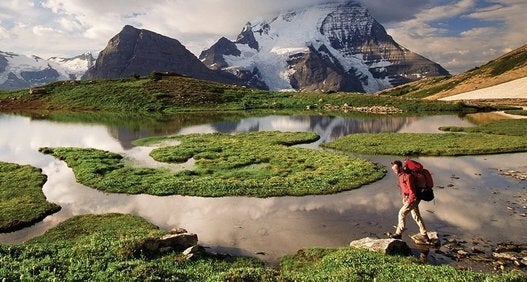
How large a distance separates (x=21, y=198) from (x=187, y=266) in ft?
69.4

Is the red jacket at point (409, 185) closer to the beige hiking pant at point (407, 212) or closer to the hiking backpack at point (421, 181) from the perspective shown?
the hiking backpack at point (421, 181)

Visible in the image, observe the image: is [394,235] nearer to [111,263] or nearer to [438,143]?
[111,263]

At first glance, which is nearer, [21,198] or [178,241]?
[178,241]

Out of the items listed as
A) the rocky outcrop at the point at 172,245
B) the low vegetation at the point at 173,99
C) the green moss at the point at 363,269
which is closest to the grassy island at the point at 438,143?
the green moss at the point at 363,269

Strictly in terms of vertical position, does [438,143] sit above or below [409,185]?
below

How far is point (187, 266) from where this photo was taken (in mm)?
19062

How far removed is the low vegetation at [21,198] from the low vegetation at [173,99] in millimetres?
78423

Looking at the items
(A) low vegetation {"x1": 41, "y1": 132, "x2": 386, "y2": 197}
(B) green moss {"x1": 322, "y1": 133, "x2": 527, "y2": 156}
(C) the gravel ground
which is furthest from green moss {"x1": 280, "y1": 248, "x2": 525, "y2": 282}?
(C) the gravel ground

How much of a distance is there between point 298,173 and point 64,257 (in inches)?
966

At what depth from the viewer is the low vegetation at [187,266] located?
16.2 metres

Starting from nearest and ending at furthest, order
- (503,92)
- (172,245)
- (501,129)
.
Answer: (172,245) < (501,129) < (503,92)

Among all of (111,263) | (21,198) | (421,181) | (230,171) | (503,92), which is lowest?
(21,198)

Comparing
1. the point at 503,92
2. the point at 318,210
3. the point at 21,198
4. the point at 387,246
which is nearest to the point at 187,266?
the point at 387,246

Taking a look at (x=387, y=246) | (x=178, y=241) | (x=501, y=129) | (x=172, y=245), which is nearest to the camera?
(x=387, y=246)
